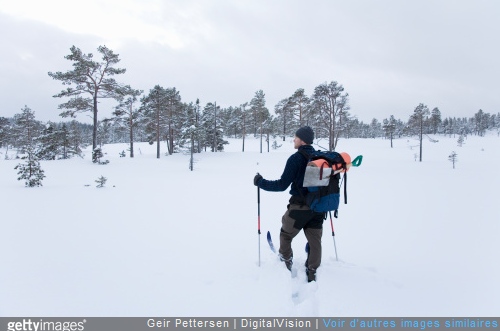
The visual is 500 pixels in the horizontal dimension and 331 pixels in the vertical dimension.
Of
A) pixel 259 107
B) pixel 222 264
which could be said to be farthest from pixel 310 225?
pixel 259 107

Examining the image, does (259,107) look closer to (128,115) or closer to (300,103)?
(300,103)

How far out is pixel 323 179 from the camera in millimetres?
3045

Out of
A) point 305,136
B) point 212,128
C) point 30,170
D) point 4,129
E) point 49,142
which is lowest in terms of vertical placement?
point 30,170

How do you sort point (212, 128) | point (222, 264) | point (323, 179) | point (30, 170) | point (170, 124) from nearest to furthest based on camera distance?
1. point (323, 179)
2. point (222, 264)
3. point (30, 170)
4. point (170, 124)
5. point (212, 128)

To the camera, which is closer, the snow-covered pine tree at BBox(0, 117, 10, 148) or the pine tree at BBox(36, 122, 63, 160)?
the pine tree at BBox(36, 122, 63, 160)

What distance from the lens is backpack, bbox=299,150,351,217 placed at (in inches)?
119

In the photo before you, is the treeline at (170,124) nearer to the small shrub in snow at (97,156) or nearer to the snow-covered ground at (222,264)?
the small shrub in snow at (97,156)

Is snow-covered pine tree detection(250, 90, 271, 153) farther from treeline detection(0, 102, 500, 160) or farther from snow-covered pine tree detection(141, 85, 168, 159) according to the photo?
snow-covered pine tree detection(141, 85, 168, 159)

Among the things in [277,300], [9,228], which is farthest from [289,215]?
[9,228]

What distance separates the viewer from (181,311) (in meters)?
2.69

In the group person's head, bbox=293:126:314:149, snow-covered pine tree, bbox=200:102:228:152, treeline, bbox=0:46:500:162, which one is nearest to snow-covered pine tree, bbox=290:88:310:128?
treeline, bbox=0:46:500:162

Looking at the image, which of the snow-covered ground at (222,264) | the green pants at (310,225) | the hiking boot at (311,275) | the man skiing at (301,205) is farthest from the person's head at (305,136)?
the snow-covered ground at (222,264)

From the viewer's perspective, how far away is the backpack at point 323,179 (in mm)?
3020
